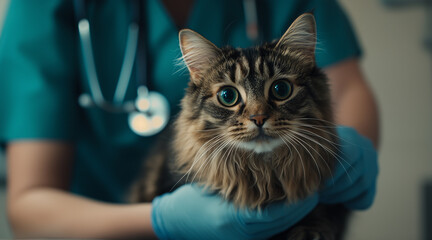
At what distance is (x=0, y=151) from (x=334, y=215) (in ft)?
2.69

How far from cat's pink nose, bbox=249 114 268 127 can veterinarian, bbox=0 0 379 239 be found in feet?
0.28

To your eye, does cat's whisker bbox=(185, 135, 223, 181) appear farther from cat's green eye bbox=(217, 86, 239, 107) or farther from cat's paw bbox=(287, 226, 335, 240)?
cat's paw bbox=(287, 226, 335, 240)

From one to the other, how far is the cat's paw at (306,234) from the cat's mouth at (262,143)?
14cm

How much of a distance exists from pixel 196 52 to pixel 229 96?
0.17 ft

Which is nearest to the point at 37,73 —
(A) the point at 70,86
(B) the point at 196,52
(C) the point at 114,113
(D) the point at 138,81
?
(A) the point at 70,86

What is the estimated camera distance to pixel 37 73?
75 centimetres

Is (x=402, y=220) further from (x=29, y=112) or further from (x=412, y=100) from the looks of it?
(x=29, y=112)

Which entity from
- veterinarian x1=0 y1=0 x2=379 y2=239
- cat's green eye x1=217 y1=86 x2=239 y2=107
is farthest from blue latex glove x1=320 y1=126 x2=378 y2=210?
cat's green eye x1=217 y1=86 x2=239 y2=107

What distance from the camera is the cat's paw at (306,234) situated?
40 centimetres

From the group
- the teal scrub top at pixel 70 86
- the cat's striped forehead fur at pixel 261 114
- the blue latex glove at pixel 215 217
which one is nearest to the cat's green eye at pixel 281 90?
the cat's striped forehead fur at pixel 261 114

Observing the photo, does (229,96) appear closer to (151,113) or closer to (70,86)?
(151,113)

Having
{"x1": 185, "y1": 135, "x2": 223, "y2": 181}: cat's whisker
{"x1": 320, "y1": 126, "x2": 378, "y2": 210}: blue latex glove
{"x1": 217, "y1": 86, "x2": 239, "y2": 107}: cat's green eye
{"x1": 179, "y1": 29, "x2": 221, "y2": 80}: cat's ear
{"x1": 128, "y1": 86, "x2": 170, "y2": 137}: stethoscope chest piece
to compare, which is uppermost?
{"x1": 179, "y1": 29, "x2": 221, "y2": 80}: cat's ear

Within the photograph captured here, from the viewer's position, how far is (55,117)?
0.75m

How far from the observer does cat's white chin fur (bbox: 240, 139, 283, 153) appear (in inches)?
12.6
